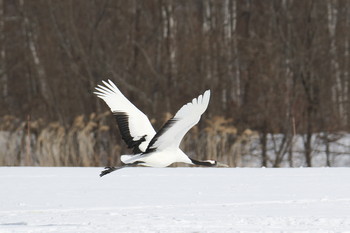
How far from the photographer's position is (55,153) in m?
14.5

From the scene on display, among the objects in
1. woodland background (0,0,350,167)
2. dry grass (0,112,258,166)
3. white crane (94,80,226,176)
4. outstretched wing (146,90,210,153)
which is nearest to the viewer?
outstretched wing (146,90,210,153)

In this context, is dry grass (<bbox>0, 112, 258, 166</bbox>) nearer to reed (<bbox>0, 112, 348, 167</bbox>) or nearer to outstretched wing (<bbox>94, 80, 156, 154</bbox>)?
reed (<bbox>0, 112, 348, 167</bbox>)

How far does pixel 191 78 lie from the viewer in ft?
58.0

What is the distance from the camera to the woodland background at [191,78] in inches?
607

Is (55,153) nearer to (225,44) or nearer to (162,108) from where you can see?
(162,108)

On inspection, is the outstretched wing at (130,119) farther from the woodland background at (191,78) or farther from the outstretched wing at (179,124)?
the woodland background at (191,78)

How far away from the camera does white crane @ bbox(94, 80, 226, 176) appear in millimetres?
8281

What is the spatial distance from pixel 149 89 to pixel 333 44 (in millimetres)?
3521
